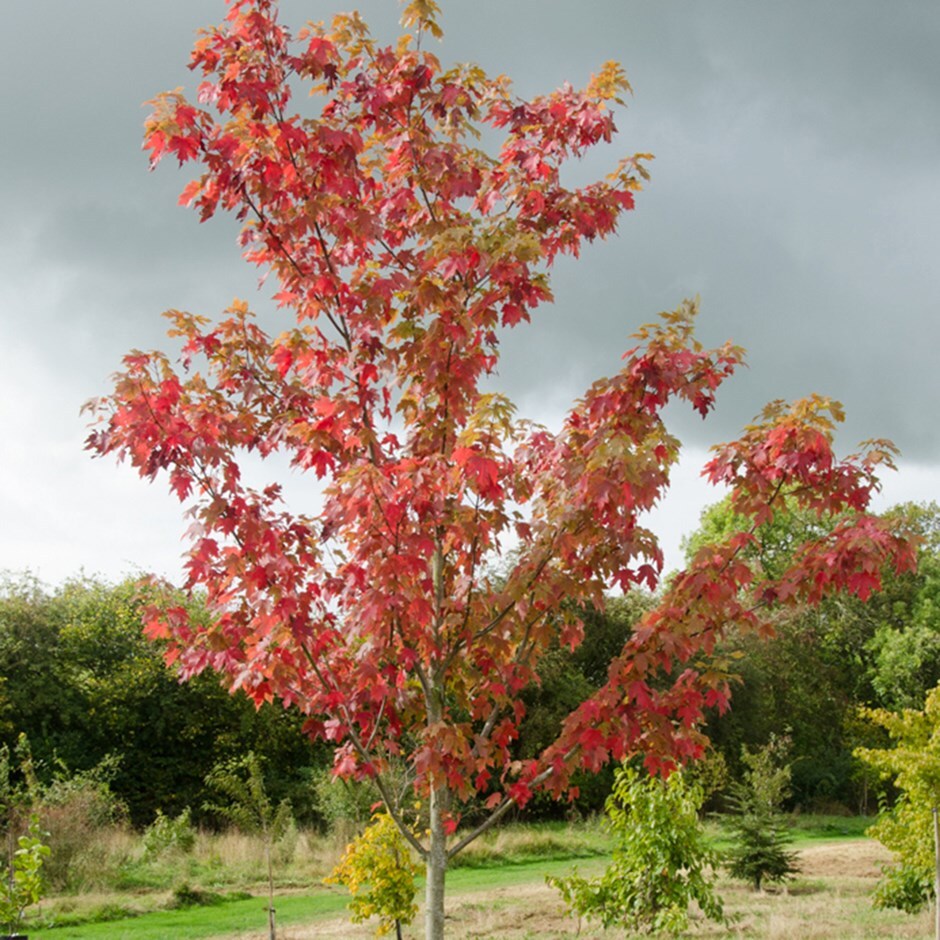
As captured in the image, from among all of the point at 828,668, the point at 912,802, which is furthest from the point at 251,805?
the point at 828,668

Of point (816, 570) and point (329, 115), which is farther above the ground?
point (329, 115)

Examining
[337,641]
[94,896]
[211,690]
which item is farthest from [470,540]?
[211,690]

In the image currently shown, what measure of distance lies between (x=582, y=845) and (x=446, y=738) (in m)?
13.9

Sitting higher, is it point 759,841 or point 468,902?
point 759,841

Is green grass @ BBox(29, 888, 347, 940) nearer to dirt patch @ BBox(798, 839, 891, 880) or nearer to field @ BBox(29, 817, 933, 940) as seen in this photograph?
field @ BBox(29, 817, 933, 940)

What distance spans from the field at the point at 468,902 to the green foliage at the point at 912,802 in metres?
0.30

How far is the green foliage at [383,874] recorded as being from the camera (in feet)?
26.3

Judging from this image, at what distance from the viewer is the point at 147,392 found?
428 centimetres

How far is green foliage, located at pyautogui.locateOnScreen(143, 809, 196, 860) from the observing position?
559 inches

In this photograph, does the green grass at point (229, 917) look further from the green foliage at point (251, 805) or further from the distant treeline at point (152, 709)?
the distant treeline at point (152, 709)

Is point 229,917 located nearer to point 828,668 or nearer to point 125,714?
point 125,714

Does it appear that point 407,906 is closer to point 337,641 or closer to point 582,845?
point 337,641

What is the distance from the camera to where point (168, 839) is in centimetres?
1445

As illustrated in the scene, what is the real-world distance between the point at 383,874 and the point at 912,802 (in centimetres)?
623
